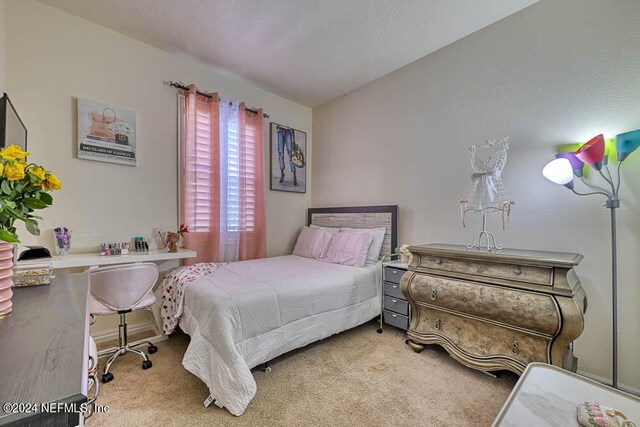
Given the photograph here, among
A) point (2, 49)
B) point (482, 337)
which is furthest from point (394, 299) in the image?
point (2, 49)

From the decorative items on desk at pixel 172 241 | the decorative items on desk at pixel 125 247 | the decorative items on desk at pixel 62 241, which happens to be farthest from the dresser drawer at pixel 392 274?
the decorative items on desk at pixel 62 241

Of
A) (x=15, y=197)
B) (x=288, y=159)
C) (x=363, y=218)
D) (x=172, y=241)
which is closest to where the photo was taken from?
(x=15, y=197)

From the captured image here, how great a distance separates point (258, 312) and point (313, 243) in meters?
1.64

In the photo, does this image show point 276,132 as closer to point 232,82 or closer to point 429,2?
point 232,82

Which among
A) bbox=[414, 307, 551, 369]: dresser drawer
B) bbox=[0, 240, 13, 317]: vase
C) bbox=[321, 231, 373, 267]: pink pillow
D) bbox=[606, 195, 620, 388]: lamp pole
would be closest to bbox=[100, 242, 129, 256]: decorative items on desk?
bbox=[0, 240, 13, 317]: vase

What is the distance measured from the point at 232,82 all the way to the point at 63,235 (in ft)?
Result: 7.83

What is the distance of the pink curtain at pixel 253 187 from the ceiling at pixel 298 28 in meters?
0.65

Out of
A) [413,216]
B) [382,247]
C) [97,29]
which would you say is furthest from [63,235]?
[413,216]

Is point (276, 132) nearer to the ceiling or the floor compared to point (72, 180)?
nearer to the ceiling

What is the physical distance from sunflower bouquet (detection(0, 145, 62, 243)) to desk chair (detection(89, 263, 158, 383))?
3.88 ft

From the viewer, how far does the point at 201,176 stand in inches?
119

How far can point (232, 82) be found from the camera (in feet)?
11.0

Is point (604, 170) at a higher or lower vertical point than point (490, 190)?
higher

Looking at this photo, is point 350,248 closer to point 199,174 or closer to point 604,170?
point 199,174
